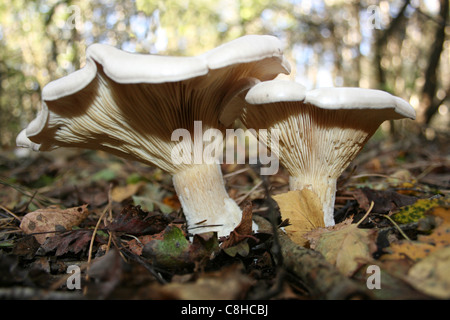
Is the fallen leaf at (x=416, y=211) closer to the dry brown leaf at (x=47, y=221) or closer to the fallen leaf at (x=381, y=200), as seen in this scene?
the fallen leaf at (x=381, y=200)

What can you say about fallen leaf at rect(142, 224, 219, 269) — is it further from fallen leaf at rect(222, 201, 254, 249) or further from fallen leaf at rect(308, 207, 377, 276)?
fallen leaf at rect(308, 207, 377, 276)

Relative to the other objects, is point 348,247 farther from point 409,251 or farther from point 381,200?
point 381,200

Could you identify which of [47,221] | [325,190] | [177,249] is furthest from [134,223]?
[325,190]

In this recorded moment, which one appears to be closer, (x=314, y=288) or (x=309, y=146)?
(x=314, y=288)

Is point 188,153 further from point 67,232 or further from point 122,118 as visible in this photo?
point 67,232

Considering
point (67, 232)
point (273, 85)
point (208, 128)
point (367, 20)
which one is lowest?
point (67, 232)

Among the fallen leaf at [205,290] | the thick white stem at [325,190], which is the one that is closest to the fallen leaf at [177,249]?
the fallen leaf at [205,290]
